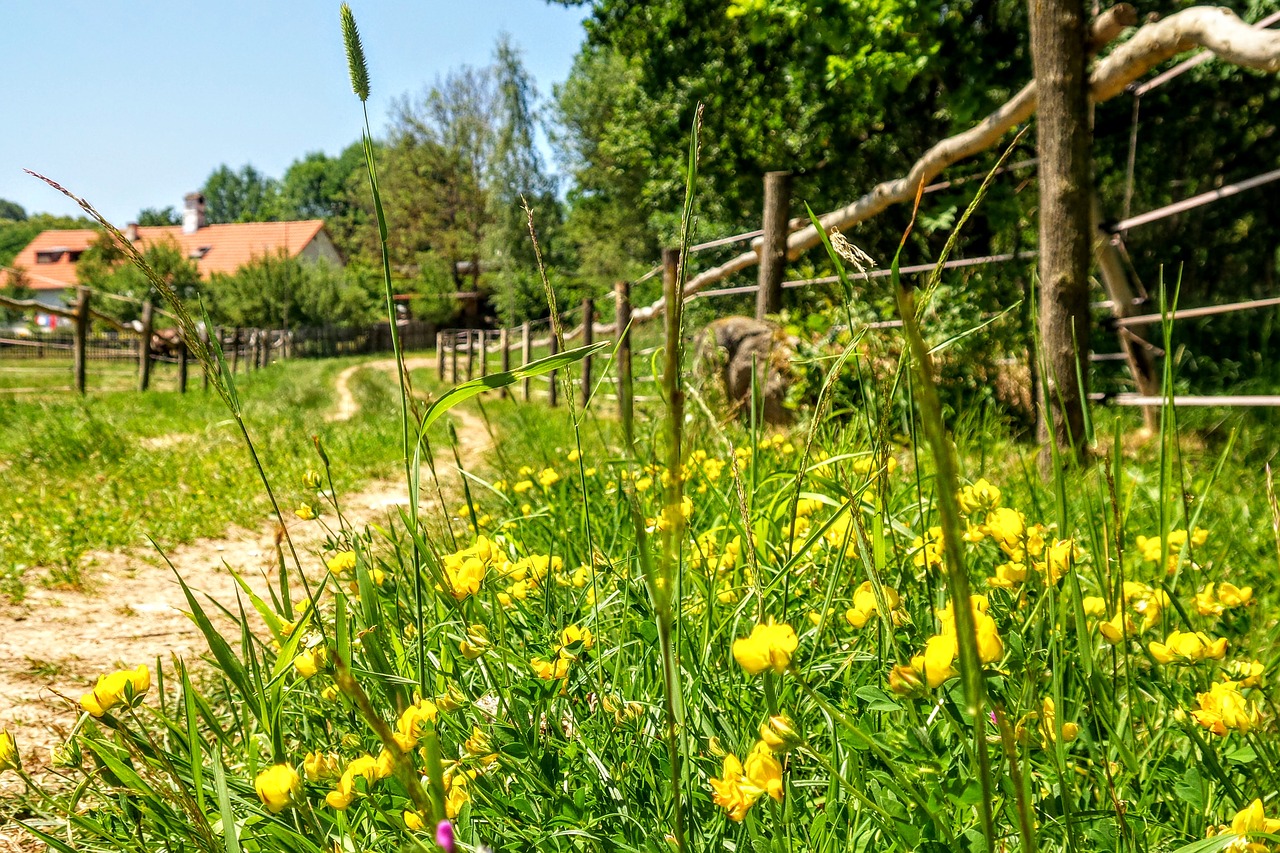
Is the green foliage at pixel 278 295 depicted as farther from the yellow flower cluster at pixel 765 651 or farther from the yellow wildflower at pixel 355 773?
the yellow flower cluster at pixel 765 651

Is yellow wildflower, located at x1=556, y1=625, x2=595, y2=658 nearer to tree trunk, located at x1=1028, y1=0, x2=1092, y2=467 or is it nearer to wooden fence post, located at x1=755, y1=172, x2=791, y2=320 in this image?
tree trunk, located at x1=1028, y1=0, x2=1092, y2=467

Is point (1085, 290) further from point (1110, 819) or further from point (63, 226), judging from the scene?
point (63, 226)

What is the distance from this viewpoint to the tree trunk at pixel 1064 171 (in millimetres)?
3553

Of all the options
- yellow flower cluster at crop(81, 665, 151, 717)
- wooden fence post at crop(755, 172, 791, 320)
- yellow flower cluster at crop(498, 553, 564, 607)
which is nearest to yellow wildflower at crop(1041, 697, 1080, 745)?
yellow flower cluster at crop(498, 553, 564, 607)

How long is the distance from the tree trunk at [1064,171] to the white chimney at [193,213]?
53712mm

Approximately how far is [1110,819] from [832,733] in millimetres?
304

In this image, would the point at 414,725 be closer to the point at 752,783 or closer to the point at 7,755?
the point at 752,783

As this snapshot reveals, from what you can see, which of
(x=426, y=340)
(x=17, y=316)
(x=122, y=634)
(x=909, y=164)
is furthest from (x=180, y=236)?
(x=122, y=634)

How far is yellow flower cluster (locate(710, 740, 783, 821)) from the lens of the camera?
61 cm

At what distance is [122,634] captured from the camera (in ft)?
8.40

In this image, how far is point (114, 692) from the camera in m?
0.76

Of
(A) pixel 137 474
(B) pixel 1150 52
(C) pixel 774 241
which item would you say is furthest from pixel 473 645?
(C) pixel 774 241

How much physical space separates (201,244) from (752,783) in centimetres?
5315

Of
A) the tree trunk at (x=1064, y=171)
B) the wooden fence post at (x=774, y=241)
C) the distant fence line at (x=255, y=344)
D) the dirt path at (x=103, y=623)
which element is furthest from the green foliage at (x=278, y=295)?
the tree trunk at (x=1064, y=171)
